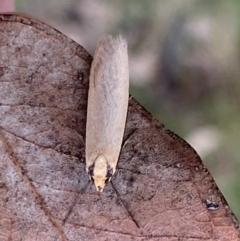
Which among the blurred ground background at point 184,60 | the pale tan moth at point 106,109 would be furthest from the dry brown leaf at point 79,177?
the blurred ground background at point 184,60

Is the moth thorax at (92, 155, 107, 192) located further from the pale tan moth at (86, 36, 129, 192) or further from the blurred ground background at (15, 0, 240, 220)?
the blurred ground background at (15, 0, 240, 220)

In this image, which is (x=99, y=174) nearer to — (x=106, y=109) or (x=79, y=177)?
(x=79, y=177)

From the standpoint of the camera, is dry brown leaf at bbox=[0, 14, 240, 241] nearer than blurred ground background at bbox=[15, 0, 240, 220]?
Yes

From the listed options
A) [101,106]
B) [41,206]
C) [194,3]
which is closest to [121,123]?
[101,106]

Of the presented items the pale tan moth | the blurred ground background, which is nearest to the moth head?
the pale tan moth

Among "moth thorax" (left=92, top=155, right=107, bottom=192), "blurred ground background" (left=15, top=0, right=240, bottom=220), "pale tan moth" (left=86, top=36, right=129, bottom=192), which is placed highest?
"blurred ground background" (left=15, top=0, right=240, bottom=220)

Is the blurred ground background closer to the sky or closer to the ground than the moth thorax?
closer to the sky

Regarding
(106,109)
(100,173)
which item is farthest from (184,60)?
(100,173)
